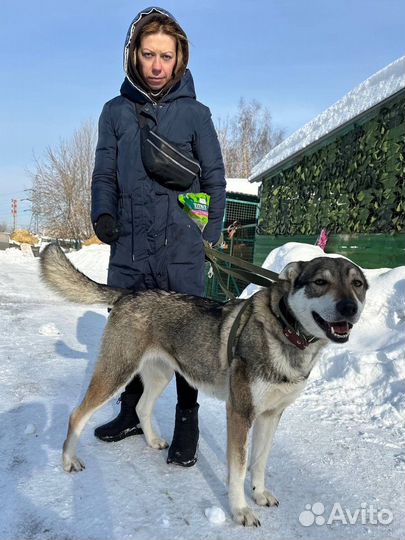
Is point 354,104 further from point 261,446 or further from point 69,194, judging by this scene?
point 69,194

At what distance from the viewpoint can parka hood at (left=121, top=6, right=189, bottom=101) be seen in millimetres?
2797

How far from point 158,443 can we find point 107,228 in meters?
1.55

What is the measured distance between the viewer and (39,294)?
381 inches

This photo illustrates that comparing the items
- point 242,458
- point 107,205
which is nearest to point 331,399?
point 242,458

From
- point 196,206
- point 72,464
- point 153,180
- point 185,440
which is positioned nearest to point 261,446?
point 185,440

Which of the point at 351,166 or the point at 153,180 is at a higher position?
the point at 351,166

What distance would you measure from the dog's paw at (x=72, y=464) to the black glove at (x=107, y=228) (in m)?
1.39

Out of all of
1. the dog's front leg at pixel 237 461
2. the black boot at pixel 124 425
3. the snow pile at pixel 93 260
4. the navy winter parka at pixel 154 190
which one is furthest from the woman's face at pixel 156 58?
the snow pile at pixel 93 260

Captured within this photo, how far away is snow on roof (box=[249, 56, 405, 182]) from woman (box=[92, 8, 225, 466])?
455 cm

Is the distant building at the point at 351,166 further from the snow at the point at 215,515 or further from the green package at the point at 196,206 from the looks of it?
the snow at the point at 215,515

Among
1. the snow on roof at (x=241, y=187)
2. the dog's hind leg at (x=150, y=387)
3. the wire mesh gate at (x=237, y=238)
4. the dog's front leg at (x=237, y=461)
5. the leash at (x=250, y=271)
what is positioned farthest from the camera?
the snow on roof at (x=241, y=187)

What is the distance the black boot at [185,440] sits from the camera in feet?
9.30

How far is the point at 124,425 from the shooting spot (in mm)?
3197

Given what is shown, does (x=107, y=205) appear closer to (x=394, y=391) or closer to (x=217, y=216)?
(x=217, y=216)
